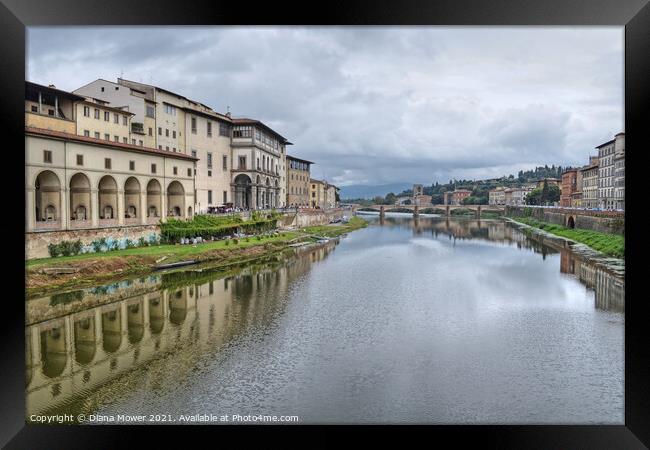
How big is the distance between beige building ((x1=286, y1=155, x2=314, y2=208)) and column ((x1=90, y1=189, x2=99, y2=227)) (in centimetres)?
1922

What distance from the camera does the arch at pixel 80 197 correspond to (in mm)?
13312

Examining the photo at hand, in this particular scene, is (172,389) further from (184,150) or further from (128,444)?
(184,150)

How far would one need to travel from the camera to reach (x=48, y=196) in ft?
40.7

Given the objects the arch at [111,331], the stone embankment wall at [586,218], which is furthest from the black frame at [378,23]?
the stone embankment wall at [586,218]

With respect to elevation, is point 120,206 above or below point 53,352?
above

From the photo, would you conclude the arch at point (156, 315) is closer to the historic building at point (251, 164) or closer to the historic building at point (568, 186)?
the historic building at point (251, 164)

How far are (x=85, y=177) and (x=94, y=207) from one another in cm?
95

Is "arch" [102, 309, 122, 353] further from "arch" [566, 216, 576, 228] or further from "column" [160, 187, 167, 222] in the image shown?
"arch" [566, 216, 576, 228]

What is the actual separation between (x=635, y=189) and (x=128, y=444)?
188 inches

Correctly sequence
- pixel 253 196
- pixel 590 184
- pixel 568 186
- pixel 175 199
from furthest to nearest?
1. pixel 568 186
2. pixel 590 184
3. pixel 253 196
4. pixel 175 199

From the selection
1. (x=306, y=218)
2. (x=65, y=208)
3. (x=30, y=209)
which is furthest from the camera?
(x=306, y=218)

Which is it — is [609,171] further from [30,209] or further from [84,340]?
[30,209]

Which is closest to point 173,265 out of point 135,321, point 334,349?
point 135,321

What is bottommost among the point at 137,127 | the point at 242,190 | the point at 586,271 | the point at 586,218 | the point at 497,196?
the point at 586,271
